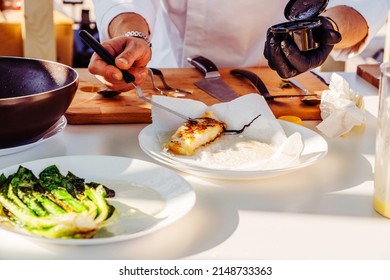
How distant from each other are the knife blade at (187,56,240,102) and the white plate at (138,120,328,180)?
0.89ft

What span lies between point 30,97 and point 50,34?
1.52 metres

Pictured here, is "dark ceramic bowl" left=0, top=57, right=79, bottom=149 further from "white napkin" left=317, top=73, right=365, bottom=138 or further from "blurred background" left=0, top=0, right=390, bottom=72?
"blurred background" left=0, top=0, right=390, bottom=72

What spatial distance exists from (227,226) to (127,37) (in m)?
0.80

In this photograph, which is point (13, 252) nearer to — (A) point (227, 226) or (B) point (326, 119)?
(A) point (227, 226)

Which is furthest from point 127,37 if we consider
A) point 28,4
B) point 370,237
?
point 28,4

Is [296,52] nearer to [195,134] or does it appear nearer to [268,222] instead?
[195,134]

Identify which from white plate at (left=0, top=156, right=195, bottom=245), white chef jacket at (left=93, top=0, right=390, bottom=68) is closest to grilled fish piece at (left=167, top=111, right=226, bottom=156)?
white plate at (left=0, top=156, right=195, bottom=245)

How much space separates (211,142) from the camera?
125cm

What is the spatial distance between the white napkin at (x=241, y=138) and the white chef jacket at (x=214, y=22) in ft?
2.35

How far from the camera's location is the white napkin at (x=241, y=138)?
1156 millimetres

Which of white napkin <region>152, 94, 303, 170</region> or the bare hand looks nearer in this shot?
white napkin <region>152, 94, 303, 170</region>

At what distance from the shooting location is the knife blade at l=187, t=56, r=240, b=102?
1.59 meters

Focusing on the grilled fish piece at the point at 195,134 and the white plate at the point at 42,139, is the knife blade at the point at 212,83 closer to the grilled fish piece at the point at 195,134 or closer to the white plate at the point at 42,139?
the grilled fish piece at the point at 195,134

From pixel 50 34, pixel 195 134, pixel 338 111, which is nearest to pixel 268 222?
pixel 195 134
